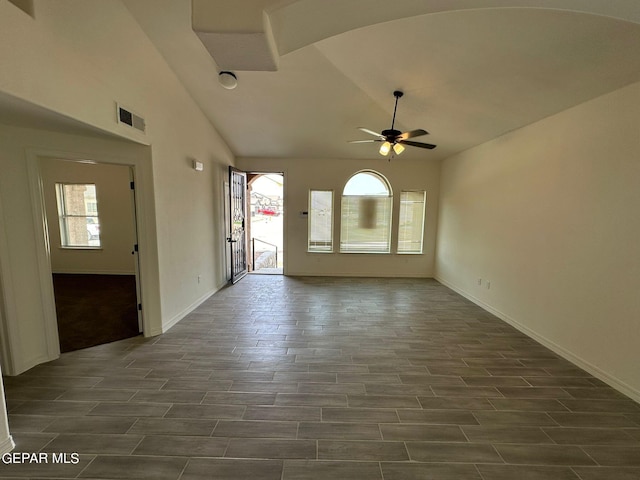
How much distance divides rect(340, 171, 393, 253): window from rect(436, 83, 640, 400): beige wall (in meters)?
2.22

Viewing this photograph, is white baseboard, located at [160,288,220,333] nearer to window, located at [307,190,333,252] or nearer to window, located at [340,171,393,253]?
window, located at [307,190,333,252]

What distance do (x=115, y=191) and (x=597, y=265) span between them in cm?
813

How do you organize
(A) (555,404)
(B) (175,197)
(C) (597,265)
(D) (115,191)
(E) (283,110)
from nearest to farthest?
(A) (555,404) → (C) (597,265) → (B) (175,197) → (E) (283,110) → (D) (115,191)

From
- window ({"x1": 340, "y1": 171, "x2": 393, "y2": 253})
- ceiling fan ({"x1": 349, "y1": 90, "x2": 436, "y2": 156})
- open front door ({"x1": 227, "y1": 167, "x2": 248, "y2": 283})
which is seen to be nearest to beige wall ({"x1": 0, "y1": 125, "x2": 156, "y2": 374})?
open front door ({"x1": 227, "y1": 167, "x2": 248, "y2": 283})

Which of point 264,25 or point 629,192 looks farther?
point 629,192

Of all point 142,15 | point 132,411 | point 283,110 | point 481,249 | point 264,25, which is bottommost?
point 132,411

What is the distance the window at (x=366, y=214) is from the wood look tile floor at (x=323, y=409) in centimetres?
315

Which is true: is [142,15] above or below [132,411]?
above

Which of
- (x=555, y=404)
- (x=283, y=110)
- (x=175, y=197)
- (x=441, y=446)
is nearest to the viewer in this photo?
Answer: (x=441, y=446)

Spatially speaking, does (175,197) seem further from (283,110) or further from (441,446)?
(441,446)

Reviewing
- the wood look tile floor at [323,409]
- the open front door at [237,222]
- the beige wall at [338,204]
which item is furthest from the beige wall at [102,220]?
the wood look tile floor at [323,409]

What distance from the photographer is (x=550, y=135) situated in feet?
10.4

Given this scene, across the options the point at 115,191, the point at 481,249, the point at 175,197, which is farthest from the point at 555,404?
the point at 115,191

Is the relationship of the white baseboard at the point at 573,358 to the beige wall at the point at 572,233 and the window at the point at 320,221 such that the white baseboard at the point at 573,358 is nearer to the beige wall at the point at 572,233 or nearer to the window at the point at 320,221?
the beige wall at the point at 572,233
